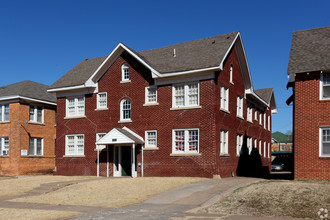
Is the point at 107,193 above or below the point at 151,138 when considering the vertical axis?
below

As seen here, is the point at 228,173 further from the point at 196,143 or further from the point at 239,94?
the point at 239,94

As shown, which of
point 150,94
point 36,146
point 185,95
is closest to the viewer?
point 185,95

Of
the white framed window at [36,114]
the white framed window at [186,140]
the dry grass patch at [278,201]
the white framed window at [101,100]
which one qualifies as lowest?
the dry grass patch at [278,201]

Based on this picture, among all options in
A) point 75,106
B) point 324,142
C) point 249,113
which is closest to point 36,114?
point 75,106

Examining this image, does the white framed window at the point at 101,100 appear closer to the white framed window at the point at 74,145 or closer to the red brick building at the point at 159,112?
the red brick building at the point at 159,112

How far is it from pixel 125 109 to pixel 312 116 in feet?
42.8

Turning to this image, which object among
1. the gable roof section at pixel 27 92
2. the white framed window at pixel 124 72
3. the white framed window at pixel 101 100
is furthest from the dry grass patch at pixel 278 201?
the gable roof section at pixel 27 92

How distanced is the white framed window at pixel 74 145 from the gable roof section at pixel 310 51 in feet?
54.5

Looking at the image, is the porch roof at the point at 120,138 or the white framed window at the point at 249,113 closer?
the porch roof at the point at 120,138

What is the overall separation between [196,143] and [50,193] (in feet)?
31.4

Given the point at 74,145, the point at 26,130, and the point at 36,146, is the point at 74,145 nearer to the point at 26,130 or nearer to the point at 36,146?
the point at 26,130

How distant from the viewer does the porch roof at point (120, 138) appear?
1025 inches

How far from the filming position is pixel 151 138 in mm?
27000

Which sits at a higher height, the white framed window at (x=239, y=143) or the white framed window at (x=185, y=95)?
the white framed window at (x=185, y=95)
